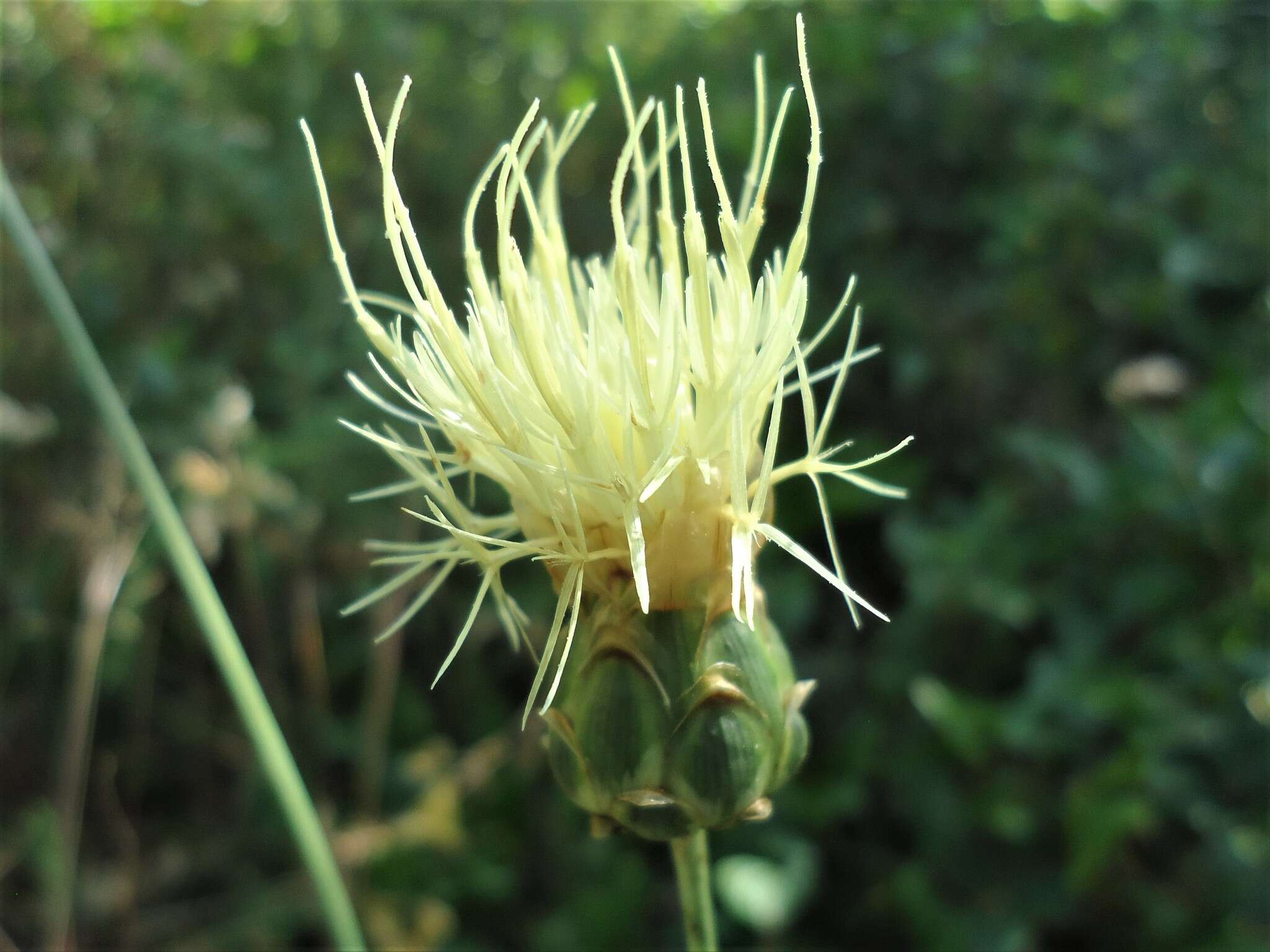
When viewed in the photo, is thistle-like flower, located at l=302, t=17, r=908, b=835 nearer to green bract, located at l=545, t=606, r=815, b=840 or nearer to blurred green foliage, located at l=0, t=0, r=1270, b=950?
green bract, located at l=545, t=606, r=815, b=840

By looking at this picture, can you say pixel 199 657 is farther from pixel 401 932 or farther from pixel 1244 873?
pixel 1244 873

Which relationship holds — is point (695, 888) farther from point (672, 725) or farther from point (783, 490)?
point (783, 490)

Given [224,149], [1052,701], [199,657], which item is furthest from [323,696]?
[1052,701]

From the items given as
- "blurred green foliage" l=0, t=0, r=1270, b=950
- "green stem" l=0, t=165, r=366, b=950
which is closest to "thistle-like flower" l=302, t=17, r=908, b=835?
"green stem" l=0, t=165, r=366, b=950

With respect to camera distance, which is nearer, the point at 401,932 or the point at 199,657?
the point at 401,932

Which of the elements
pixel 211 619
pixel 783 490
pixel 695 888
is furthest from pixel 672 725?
pixel 783 490
